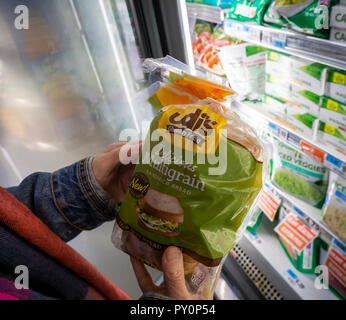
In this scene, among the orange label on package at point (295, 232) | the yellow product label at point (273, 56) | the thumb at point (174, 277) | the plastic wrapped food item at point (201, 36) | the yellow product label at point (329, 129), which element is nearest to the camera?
the thumb at point (174, 277)

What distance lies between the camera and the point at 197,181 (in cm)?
51

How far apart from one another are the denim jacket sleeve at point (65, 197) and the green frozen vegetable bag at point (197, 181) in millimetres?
153

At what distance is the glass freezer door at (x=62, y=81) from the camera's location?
2.43ft

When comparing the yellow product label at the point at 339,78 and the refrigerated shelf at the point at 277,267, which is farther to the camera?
the refrigerated shelf at the point at 277,267

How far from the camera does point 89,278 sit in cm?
67

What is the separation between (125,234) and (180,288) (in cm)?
19

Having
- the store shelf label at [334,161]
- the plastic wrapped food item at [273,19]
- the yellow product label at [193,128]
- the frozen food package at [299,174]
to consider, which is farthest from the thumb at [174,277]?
the plastic wrapped food item at [273,19]

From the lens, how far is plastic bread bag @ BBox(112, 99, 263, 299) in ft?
1.68

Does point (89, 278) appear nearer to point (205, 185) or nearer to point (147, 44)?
point (205, 185)

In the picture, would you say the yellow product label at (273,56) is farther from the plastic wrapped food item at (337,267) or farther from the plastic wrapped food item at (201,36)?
the plastic wrapped food item at (337,267)

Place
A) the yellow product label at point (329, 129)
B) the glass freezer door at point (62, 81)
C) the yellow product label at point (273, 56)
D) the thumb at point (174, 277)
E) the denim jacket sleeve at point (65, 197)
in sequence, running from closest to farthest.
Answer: the thumb at point (174, 277) → the denim jacket sleeve at point (65, 197) → the glass freezer door at point (62, 81) → the yellow product label at point (329, 129) → the yellow product label at point (273, 56)

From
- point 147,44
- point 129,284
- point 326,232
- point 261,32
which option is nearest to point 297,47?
point 261,32

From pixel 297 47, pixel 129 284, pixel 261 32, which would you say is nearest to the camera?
pixel 297 47

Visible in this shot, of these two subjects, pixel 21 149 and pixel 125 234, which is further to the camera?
pixel 21 149
